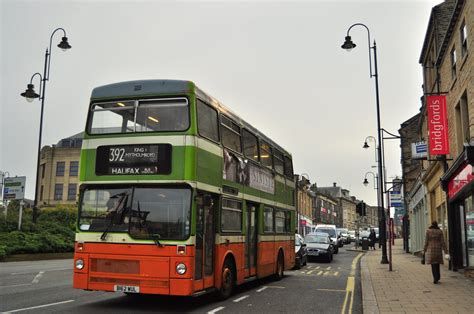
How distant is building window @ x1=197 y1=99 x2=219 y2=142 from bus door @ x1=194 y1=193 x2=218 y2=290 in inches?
51.4

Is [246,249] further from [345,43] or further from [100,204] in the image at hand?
[345,43]

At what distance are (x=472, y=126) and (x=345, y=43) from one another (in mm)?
8821

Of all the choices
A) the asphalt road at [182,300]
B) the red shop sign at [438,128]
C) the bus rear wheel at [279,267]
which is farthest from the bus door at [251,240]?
the red shop sign at [438,128]

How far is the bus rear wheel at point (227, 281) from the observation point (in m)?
10.8

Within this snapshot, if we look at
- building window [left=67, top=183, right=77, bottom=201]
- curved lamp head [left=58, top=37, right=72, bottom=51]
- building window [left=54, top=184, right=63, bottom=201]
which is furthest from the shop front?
building window [left=54, top=184, right=63, bottom=201]

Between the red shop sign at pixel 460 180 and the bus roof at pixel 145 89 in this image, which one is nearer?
the bus roof at pixel 145 89

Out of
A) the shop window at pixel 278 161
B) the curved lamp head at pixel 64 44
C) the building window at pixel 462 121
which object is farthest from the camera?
the curved lamp head at pixel 64 44

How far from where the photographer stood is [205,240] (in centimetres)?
996

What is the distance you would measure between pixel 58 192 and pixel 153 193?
228 ft

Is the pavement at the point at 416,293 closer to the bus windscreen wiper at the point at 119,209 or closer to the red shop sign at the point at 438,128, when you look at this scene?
the red shop sign at the point at 438,128

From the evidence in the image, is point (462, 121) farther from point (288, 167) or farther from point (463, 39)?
point (288, 167)

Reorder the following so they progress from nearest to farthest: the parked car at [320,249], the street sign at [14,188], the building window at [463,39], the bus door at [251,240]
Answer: the bus door at [251,240], the building window at [463,39], the parked car at [320,249], the street sign at [14,188]

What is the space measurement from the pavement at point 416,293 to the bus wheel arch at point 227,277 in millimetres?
3009

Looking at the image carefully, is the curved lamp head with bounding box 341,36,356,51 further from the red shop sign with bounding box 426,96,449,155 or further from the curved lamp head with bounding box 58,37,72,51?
the curved lamp head with bounding box 58,37,72,51
